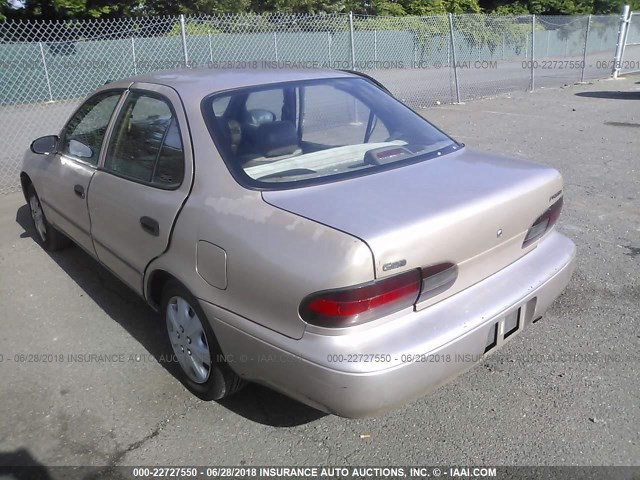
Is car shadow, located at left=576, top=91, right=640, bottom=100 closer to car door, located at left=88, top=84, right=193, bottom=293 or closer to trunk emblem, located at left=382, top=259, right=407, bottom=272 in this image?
car door, located at left=88, top=84, right=193, bottom=293

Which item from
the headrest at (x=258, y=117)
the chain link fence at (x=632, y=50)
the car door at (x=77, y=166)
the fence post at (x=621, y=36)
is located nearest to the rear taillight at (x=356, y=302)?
the headrest at (x=258, y=117)

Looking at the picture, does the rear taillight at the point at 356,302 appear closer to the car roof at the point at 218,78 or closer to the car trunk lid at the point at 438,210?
the car trunk lid at the point at 438,210

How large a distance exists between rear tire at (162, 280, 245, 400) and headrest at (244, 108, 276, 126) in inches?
37.3

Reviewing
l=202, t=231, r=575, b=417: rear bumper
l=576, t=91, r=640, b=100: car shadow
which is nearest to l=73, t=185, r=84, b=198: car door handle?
l=202, t=231, r=575, b=417: rear bumper

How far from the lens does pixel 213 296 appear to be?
2.58m

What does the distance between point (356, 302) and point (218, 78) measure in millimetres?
1748

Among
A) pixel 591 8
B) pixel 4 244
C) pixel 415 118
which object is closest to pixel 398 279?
pixel 415 118

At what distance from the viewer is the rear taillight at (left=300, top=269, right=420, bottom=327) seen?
2.15 metres

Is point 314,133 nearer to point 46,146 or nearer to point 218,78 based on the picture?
point 218,78

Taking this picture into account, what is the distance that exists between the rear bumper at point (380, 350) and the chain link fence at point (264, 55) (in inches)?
423

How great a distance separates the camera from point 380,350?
86.5 inches

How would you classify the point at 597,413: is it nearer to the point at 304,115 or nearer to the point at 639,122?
the point at 304,115

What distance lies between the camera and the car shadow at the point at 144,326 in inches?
115

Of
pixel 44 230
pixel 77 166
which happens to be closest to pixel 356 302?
pixel 77 166
